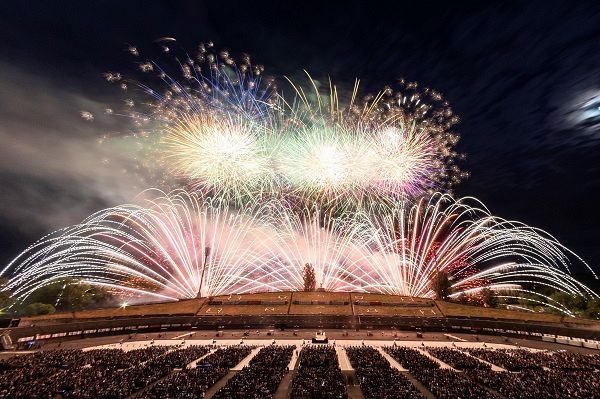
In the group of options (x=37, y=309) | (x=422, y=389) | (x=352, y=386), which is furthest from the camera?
(x=37, y=309)

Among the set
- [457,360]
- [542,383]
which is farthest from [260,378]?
[542,383]

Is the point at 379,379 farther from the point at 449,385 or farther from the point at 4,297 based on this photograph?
the point at 4,297

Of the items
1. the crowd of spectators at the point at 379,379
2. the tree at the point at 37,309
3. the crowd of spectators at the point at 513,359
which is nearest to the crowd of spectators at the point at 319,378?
the crowd of spectators at the point at 379,379

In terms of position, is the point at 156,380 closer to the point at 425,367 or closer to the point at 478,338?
the point at 425,367

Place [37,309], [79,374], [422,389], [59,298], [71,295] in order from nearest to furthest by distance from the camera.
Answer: [422,389] → [79,374] → [37,309] → [71,295] → [59,298]

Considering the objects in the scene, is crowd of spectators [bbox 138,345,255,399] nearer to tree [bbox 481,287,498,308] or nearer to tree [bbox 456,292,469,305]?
tree [bbox 456,292,469,305]

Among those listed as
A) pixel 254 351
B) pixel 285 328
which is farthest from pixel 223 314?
pixel 254 351

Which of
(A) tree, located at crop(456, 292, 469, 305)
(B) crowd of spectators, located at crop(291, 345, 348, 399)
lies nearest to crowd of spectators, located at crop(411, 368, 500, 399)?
(B) crowd of spectators, located at crop(291, 345, 348, 399)
